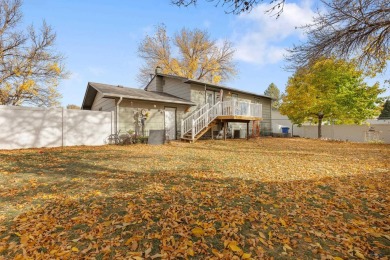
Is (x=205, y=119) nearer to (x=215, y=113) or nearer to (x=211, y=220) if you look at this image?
(x=215, y=113)

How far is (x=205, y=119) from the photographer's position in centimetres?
1386

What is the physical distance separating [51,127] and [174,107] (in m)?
7.64

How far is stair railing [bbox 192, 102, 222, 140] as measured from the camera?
13375 mm

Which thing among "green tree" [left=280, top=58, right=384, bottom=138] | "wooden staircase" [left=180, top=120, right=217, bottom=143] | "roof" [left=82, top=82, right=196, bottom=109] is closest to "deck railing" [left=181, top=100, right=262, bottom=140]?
"wooden staircase" [left=180, top=120, right=217, bottom=143]

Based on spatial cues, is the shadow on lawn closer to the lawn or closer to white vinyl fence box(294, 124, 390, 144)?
the lawn

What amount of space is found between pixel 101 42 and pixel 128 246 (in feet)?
46.3

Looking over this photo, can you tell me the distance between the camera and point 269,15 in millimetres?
4535

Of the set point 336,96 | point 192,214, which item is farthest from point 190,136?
point 336,96

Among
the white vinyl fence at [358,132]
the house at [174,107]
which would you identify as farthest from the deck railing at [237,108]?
the white vinyl fence at [358,132]

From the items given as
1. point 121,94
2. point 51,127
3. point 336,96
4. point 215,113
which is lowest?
point 51,127

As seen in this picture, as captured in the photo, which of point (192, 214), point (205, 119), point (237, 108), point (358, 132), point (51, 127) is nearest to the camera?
point (192, 214)

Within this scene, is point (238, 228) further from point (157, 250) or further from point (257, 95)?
point (257, 95)

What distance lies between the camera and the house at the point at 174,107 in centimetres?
1307

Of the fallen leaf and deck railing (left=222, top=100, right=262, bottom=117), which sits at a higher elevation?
deck railing (left=222, top=100, right=262, bottom=117)
